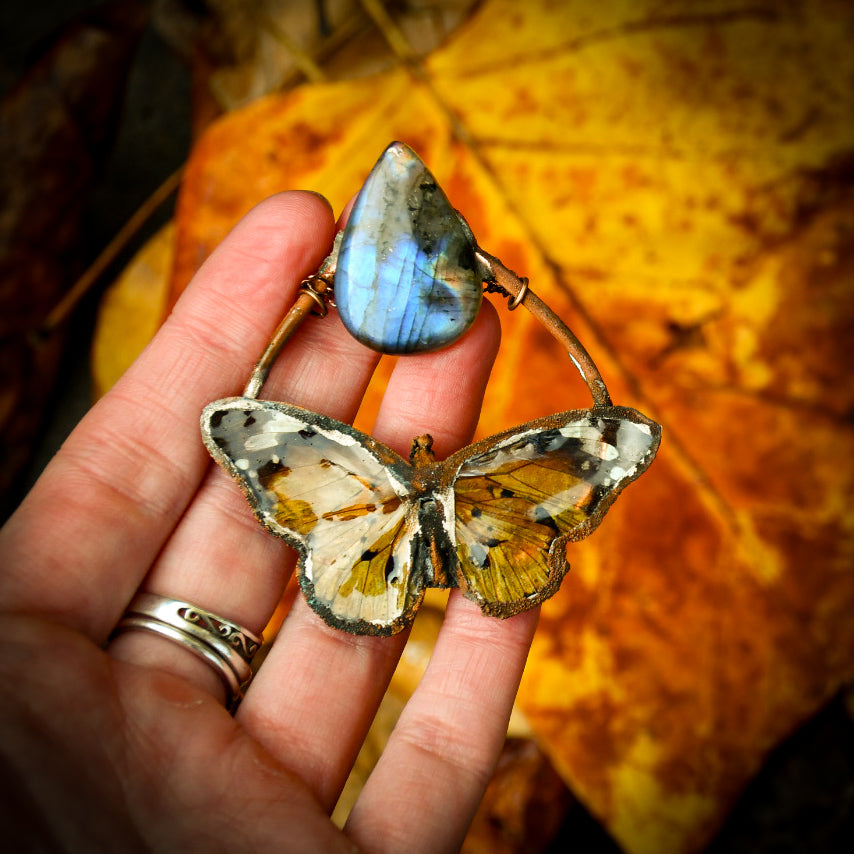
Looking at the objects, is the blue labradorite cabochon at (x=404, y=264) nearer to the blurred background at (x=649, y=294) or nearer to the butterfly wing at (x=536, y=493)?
the butterfly wing at (x=536, y=493)

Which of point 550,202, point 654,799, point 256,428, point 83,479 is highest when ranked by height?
point 550,202

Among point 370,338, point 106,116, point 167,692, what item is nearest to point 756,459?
point 370,338

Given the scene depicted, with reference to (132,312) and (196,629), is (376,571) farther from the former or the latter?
(132,312)

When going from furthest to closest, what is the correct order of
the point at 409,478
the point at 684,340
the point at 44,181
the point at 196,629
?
the point at 44,181 → the point at 684,340 → the point at 196,629 → the point at 409,478

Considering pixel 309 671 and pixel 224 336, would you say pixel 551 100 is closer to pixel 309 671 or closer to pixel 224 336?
pixel 224 336

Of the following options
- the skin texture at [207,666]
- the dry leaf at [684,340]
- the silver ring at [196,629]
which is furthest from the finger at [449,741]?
the silver ring at [196,629]

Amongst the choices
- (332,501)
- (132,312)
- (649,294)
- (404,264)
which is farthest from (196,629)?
(649,294)

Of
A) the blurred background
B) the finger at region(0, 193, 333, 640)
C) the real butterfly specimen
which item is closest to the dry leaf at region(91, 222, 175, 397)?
the blurred background
